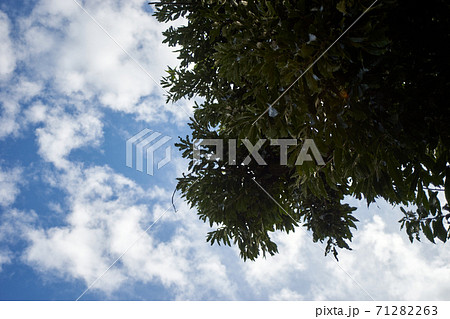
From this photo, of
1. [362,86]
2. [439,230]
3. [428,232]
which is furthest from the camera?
[428,232]

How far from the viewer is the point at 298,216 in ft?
22.4

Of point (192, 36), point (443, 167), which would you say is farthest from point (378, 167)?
Result: point (192, 36)

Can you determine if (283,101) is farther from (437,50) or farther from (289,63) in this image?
(437,50)

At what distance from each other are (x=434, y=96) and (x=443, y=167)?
65 centimetres

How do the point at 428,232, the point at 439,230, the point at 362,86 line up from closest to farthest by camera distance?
the point at 362,86 < the point at 439,230 < the point at 428,232

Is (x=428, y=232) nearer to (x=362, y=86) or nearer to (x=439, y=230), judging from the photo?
(x=439, y=230)

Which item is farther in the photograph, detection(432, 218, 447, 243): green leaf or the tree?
detection(432, 218, 447, 243): green leaf

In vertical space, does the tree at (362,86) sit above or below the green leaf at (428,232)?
above

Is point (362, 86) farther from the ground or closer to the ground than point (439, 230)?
farther from the ground

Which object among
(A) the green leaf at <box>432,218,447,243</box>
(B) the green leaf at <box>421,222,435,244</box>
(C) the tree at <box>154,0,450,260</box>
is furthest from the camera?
(B) the green leaf at <box>421,222,435,244</box>

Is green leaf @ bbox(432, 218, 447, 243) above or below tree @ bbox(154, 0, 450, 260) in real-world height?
below

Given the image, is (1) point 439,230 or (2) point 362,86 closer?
(2) point 362,86

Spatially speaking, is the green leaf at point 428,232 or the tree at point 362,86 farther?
the green leaf at point 428,232

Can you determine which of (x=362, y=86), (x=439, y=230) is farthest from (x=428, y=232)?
(x=362, y=86)
